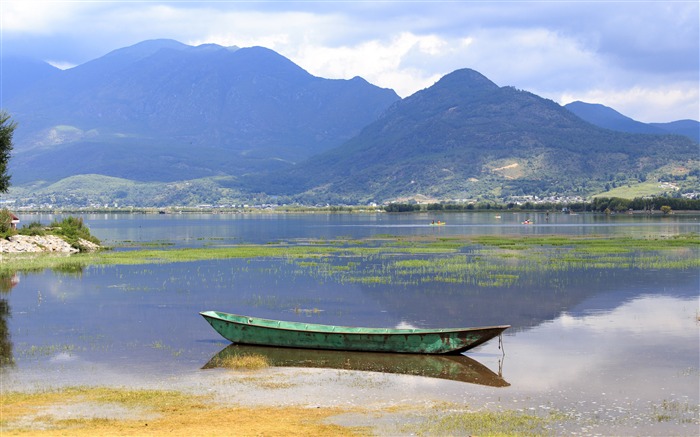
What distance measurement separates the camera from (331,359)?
32.5 metres

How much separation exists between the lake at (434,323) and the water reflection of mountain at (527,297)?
13 cm

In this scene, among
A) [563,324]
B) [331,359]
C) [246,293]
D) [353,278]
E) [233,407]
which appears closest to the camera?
[233,407]

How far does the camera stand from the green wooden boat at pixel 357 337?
104ft

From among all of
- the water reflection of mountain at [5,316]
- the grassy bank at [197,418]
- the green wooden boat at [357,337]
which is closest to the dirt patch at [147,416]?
the grassy bank at [197,418]

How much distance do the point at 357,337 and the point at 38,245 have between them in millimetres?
65972

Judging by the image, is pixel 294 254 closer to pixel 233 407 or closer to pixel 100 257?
pixel 100 257

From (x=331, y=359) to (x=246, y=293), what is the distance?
75.3 feet

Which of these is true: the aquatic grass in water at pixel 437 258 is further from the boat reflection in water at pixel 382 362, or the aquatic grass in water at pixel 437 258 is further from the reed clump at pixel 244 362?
the reed clump at pixel 244 362

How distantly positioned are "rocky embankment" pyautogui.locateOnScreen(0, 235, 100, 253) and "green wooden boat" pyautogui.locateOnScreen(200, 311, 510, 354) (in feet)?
189

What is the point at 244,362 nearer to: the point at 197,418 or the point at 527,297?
the point at 197,418

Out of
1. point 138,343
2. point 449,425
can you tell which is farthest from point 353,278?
point 449,425

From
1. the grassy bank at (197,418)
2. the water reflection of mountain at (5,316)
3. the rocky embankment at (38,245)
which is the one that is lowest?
the grassy bank at (197,418)

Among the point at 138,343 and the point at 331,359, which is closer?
the point at 331,359

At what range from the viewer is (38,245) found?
8844cm
